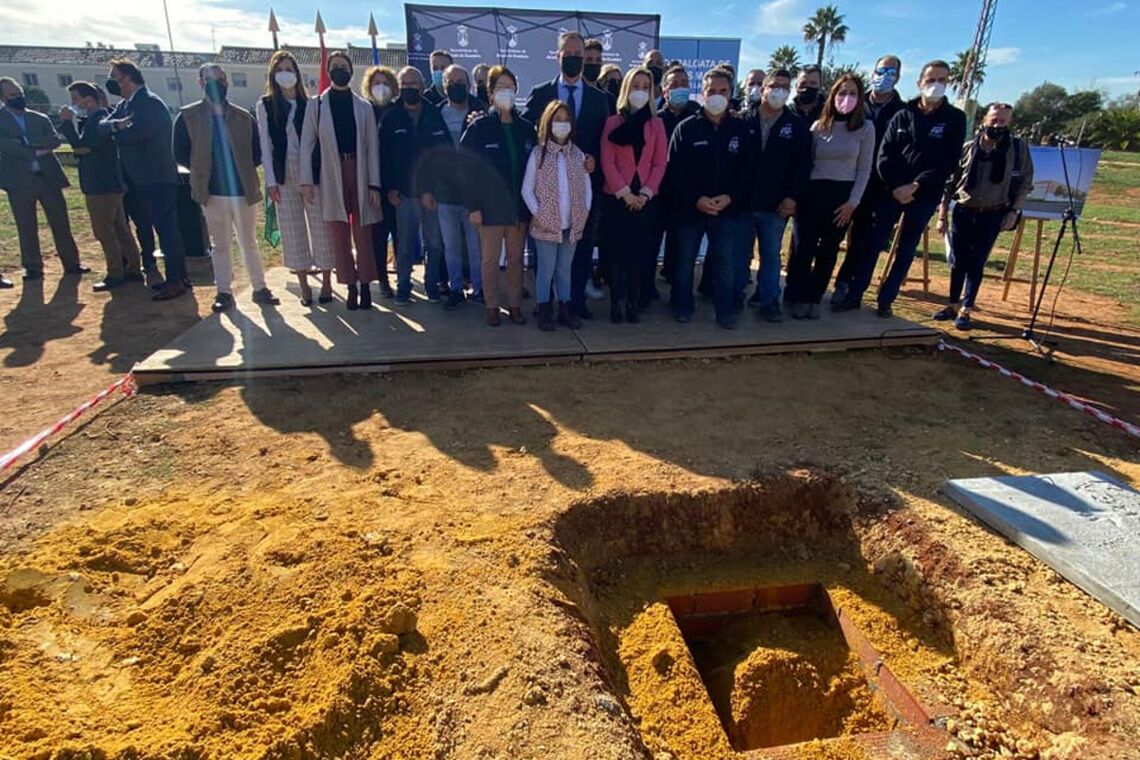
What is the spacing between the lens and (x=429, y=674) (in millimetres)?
2301

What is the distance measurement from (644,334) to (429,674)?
11.8ft

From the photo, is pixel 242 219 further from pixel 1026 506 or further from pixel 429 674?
pixel 1026 506

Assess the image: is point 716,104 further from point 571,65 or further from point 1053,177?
point 1053,177

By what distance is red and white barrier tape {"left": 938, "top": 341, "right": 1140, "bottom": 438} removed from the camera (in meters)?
4.21

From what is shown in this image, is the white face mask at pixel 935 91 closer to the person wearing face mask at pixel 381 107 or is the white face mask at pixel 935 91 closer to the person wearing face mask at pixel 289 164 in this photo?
the person wearing face mask at pixel 381 107

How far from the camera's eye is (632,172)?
4.97m

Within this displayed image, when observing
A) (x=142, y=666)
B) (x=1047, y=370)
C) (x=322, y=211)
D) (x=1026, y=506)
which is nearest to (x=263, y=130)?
(x=322, y=211)

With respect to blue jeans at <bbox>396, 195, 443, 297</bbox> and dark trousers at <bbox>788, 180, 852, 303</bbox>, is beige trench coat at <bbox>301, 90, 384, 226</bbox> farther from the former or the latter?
dark trousers at <bbox>788, 180, 852, 303</bbox>

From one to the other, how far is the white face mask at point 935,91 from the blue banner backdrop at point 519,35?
3.46 m

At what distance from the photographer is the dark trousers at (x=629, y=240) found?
5.16 metres

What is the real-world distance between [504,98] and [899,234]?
12.2ft

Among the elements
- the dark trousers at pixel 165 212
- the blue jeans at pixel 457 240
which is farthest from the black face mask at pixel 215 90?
the blue jeans at pixel 457 240

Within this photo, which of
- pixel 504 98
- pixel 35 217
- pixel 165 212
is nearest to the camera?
pixel 504 98

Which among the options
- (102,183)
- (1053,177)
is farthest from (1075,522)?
(102,183)
